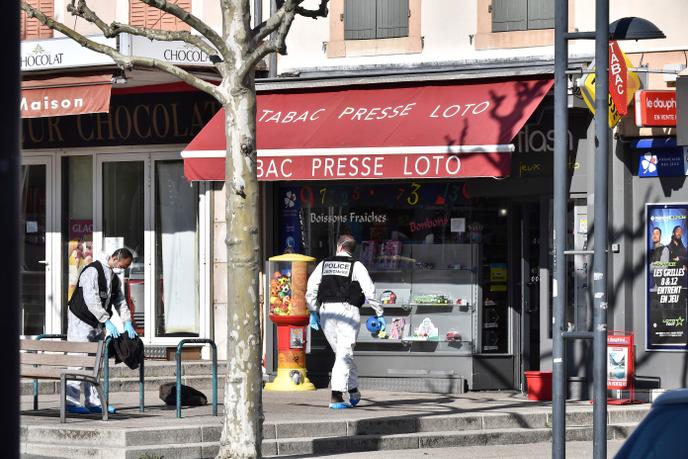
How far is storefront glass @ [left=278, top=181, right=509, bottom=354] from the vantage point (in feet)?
54.2

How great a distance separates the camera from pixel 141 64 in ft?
37.6

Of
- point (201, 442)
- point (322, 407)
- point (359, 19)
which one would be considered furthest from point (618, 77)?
point (201, 442)

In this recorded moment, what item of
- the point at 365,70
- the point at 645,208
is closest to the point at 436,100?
the point at 365,70

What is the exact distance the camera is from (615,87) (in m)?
14.2

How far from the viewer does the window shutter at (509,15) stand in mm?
16188

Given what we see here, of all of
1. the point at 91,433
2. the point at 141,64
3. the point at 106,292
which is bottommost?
the point at 91,433

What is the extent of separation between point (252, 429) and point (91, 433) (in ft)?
5.74

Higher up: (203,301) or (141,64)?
(141,64)

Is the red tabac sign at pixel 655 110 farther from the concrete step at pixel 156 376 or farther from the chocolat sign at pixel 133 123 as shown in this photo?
the concrete step at pixel 156 376

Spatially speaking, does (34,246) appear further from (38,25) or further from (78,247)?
(38,25)

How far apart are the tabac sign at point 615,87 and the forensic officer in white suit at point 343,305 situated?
3.01m

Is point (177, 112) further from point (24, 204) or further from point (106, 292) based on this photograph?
point (106, 292)

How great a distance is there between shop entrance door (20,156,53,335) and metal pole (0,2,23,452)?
1556cm

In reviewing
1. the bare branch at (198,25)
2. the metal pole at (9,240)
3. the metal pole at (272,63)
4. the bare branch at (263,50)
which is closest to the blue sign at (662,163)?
the metal pole at (272,63)
